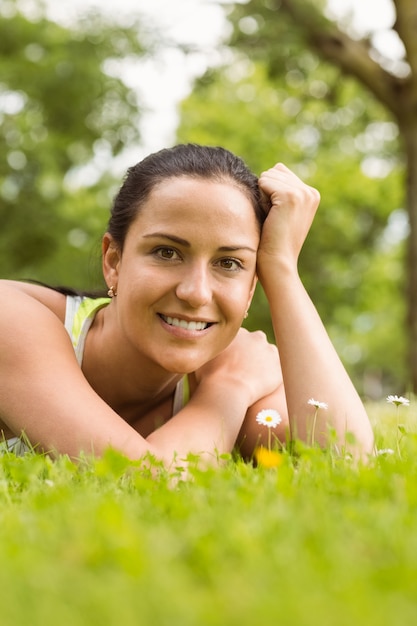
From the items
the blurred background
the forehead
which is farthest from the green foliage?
the forehead

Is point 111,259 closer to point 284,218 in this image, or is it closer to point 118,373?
point 118,373

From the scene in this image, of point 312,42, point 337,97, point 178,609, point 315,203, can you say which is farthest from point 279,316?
point 337,97

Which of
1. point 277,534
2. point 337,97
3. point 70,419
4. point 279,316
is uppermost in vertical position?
point 337,97

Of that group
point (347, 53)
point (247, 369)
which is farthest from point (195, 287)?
point (347, 53)

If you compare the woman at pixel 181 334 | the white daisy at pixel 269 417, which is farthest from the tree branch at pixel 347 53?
the white daisy at pixel 269 417

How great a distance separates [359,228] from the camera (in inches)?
1057

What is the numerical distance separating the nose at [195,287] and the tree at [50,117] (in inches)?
612

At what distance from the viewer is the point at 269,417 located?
3.73 meters

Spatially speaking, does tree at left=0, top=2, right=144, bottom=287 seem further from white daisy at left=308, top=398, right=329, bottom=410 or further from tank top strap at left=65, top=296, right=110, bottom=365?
white daisy at left=308, top=398, right=329, bottom=410

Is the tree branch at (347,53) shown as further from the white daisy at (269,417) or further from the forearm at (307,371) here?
the white daisy at (269,417)

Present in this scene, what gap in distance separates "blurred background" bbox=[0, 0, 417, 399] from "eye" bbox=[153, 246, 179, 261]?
1.18 meters

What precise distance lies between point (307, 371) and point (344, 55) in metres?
10.8

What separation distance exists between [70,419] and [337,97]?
46.8 feet

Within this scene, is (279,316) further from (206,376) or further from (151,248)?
(151,248)
